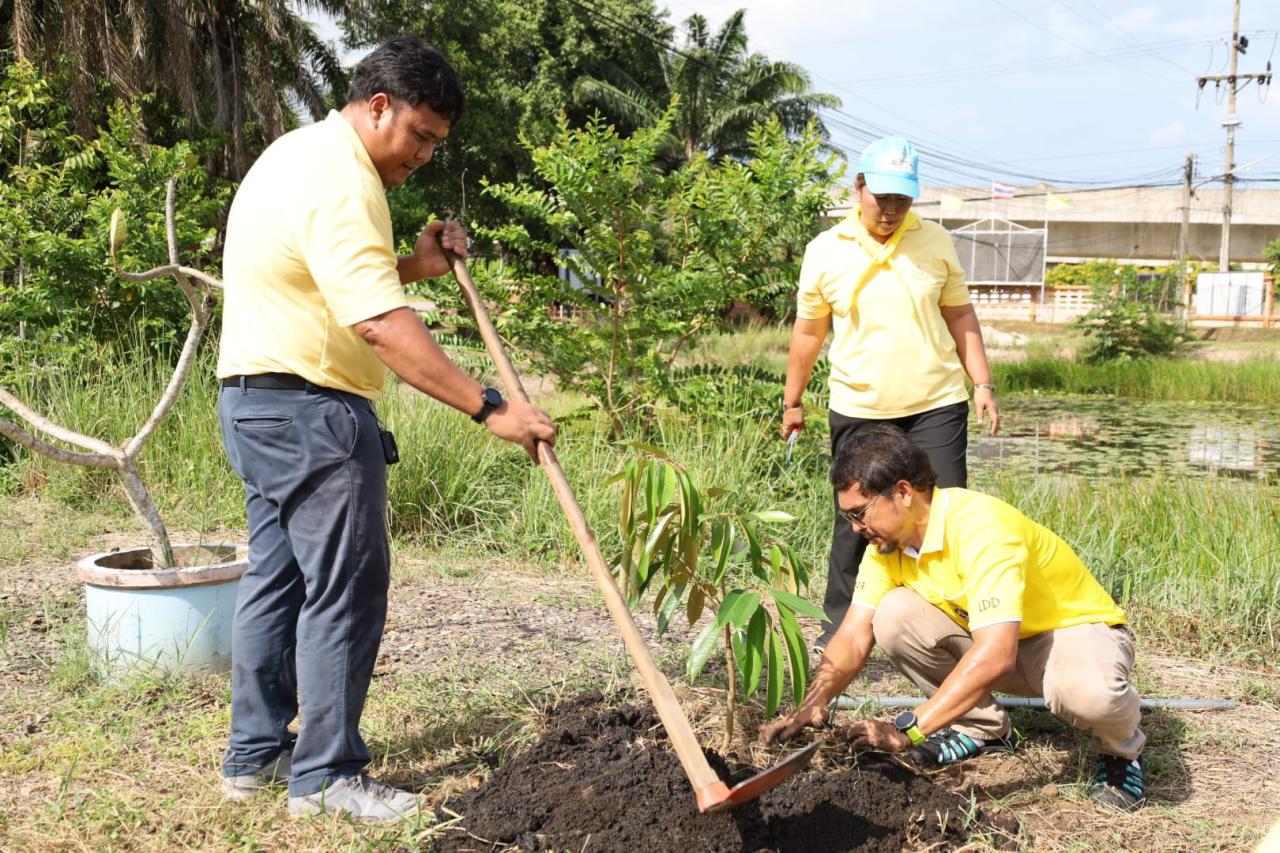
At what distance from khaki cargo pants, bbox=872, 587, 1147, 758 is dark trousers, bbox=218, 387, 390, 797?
4.57 feet

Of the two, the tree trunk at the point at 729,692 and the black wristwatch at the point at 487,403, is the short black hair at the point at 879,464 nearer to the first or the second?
the tree trunk at the point at 729,692

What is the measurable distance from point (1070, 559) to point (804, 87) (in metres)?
30.5

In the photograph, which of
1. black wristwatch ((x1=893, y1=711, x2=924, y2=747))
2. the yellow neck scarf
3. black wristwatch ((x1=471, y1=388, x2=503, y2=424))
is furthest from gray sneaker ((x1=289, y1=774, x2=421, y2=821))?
the yellow neck scarf

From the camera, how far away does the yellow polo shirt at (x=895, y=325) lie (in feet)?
12.1

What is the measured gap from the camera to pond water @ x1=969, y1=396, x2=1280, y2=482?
1041 centimetres

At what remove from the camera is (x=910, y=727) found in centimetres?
259

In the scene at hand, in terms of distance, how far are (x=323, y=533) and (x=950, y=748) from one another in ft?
6.02

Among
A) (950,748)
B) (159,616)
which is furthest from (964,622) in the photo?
(159,616)

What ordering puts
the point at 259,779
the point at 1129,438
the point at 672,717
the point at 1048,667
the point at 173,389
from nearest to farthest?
1. the point at 672,717
2. the point at 259,779
3. the point at 1048,667
4. the point at 173,389
5. the point at 1129,438

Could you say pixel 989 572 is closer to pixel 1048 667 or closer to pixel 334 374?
pixel 1048 667

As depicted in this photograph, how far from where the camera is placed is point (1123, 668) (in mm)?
2781

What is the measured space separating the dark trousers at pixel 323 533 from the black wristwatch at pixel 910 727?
1.30 meters

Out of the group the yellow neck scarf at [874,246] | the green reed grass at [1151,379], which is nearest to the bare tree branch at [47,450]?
the yellow neck scarf at [874,246]

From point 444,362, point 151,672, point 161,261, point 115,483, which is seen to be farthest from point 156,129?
point 444,362
